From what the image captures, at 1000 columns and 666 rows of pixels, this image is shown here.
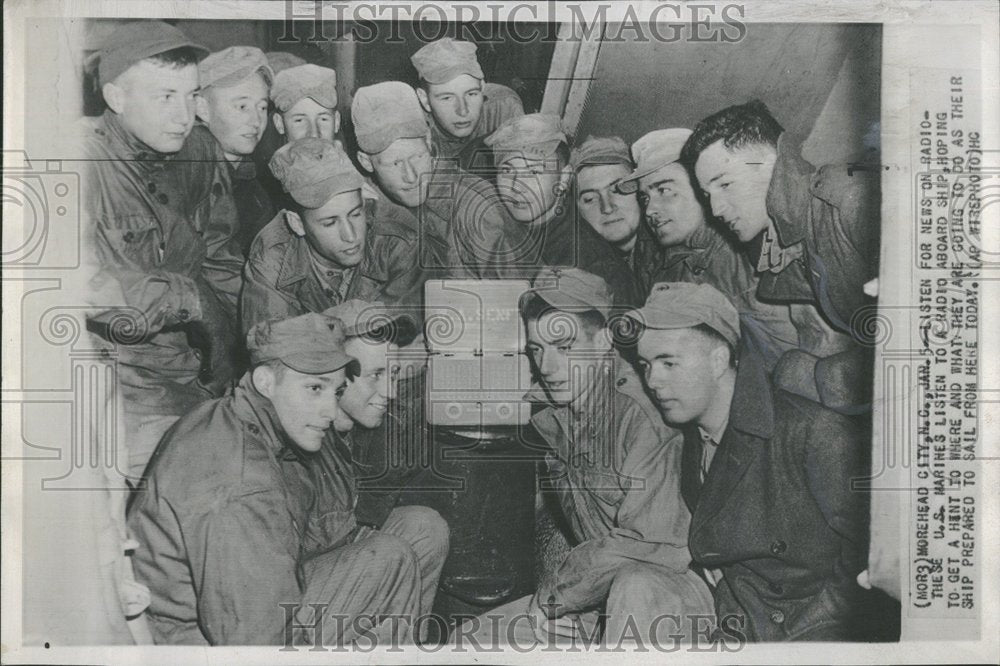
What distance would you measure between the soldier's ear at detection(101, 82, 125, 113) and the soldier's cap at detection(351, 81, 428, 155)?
887 mm

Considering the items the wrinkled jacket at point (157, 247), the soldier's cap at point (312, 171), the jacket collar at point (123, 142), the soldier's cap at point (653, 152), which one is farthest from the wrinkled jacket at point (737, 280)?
the jacket collar at point (123, 142)

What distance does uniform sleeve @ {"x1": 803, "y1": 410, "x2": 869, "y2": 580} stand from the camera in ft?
10.5

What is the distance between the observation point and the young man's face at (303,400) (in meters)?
3.18

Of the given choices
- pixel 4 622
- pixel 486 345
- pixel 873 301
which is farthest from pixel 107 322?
pixel 873 301

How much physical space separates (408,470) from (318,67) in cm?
160

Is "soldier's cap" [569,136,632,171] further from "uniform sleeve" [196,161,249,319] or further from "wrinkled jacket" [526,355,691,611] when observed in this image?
"uniform sleeve" [196,161,249,319]

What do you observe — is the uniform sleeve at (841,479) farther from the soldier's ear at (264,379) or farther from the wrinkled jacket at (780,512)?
the soldier's ear at (264,379)

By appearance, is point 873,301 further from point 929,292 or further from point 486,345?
point 486,345

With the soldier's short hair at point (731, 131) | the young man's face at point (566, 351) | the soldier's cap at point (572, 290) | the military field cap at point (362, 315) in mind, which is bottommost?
the young man's face at point (566, 351)

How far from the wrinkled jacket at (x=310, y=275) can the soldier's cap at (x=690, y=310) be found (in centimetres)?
90

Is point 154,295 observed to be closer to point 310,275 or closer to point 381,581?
point 310,275

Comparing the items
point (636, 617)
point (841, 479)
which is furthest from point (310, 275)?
point (841, 479)

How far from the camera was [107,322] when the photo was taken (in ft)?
10.4

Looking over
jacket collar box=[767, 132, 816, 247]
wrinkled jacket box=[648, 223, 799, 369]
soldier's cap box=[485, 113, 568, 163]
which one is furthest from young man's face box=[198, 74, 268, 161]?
jacket collar box=[767, 132, 816, 247]
